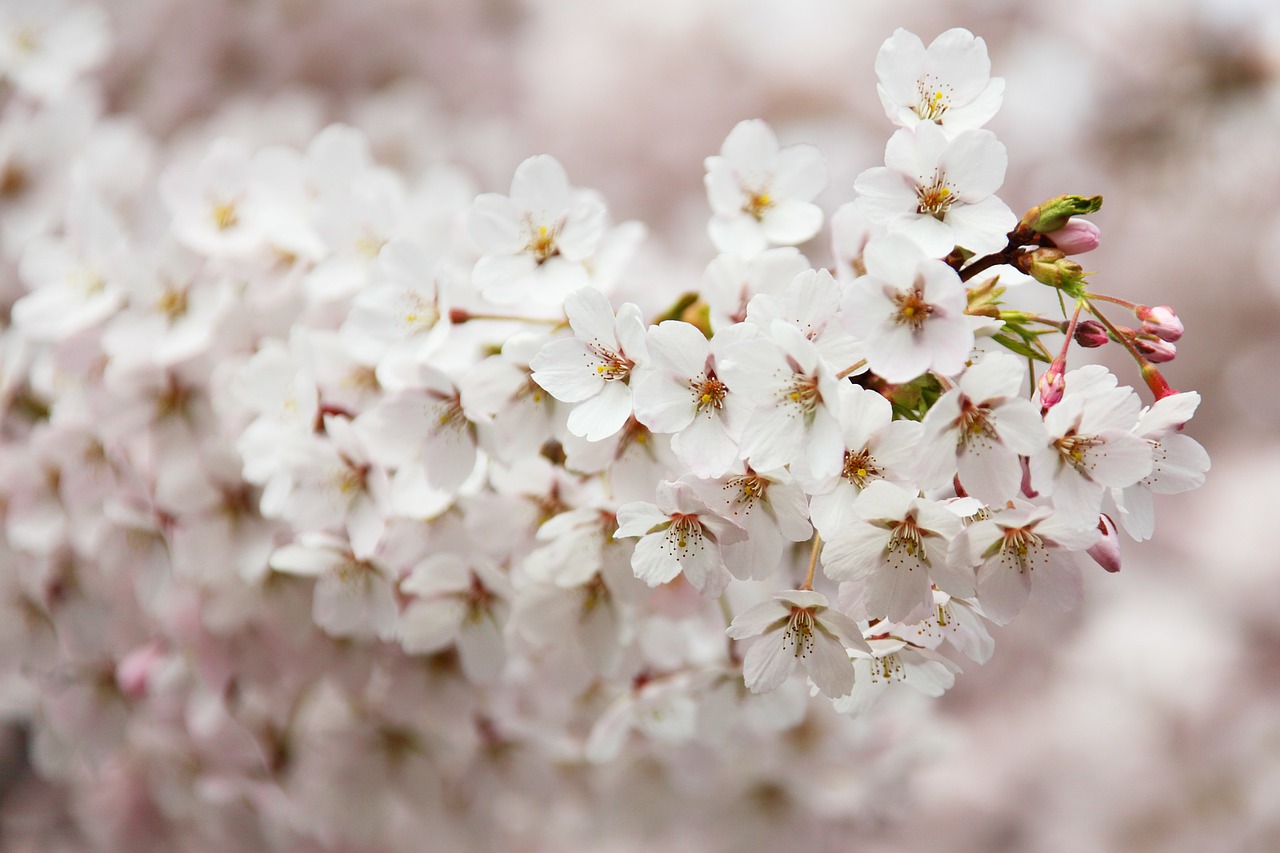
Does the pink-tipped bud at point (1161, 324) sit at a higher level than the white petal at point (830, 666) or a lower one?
higher

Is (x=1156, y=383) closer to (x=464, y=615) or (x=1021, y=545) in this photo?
(x=1021, y=545)

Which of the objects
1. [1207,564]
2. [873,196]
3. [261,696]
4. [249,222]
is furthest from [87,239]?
[1207,564]

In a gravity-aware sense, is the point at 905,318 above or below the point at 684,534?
above

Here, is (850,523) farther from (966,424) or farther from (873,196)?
(873,196)

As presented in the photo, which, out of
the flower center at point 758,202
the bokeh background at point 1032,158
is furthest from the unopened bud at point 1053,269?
the bokeh background at point 1032,158

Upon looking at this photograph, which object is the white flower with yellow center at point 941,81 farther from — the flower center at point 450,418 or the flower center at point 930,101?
the flower center at point 450,418

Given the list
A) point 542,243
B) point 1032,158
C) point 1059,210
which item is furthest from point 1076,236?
point 1032,158
